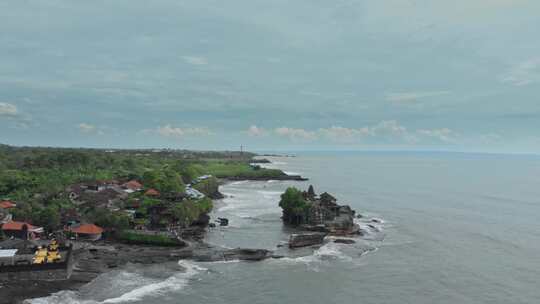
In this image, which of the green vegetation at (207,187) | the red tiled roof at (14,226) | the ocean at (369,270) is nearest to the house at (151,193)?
the ocean at (369,270)

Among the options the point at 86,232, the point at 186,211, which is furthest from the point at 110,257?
the point at 186,211

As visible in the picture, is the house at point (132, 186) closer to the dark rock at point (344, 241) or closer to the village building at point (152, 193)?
the village building at point (152, 193)

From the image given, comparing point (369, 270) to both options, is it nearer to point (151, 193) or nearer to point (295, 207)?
point (295, 207)

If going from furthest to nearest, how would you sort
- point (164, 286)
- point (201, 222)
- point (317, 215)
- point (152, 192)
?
point (152, 192) < point (317, 215) < point (201, 222) < point (164, 286)

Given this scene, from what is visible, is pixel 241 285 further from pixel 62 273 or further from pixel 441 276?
pixel 441 276

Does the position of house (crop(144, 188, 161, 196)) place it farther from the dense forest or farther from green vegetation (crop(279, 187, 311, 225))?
green vegetation (crop(279, 187, 311, 225))

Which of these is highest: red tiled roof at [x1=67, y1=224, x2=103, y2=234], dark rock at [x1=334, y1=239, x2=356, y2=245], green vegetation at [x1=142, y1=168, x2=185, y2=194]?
green vegetation at [x1=142, y1=168, x2=185, y2=194]

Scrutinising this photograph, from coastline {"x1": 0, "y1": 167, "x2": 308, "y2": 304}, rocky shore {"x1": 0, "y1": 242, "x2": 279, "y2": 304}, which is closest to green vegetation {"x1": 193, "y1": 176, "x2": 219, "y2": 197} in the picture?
coastline {"x1": 0, "y1": 167, "x2": 308, "y2": 304}

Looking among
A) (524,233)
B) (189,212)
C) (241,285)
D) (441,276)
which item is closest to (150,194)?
(189,212)
